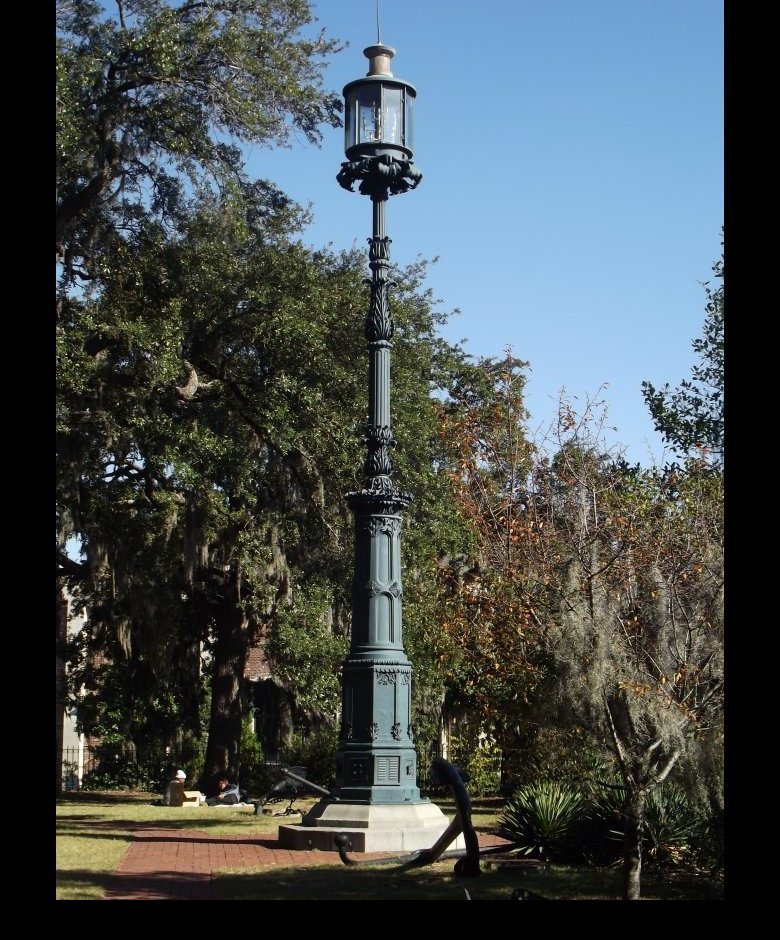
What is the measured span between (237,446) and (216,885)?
10.4 meters

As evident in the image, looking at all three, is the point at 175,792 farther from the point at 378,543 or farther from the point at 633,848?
the point at 633,848

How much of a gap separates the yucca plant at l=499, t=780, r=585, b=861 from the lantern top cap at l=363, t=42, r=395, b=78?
9362mm

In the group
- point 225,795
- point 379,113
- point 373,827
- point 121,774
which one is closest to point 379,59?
point 379,113

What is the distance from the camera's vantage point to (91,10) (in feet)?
59.1

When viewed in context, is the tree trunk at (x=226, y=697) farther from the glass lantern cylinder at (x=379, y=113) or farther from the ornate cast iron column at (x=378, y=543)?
the glass lantern cylinder at (x=379, y=113)

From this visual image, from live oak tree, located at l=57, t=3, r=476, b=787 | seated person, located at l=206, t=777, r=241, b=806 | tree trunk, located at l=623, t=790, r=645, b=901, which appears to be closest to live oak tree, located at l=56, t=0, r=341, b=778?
live oak tree, located at l=57, t=3, r=476, b=787

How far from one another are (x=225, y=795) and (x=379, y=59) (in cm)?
1560

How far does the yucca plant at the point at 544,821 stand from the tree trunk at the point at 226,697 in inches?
503

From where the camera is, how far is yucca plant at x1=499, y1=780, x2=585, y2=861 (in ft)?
46.5
